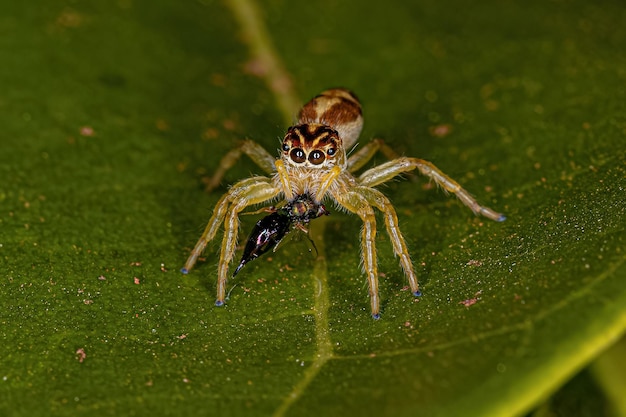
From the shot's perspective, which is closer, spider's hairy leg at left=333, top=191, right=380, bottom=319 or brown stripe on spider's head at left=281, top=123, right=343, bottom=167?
spider's hairy leg at left=333, top=191, right=380, bottom=319

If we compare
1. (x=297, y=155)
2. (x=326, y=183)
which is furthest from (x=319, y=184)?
(x=297, y=155)

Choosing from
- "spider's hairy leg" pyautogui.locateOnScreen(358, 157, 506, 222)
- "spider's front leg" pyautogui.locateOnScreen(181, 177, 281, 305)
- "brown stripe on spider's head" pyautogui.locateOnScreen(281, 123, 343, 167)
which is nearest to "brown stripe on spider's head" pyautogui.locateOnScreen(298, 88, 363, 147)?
"brown stripe on spider's head" pyautogui.locateOnScreen(281, 123, 343, 167)

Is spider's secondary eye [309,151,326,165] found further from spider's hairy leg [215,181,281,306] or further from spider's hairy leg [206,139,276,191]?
spider's hairy leg [206,139,276,191]

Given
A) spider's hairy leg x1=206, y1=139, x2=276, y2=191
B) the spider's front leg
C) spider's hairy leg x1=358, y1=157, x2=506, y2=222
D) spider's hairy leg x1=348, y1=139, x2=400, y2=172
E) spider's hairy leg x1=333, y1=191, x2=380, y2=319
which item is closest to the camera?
spider's hairy leg x1=333, y1=191, x2=380, y2=319

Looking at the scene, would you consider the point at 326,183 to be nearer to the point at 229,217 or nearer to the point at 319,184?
the point at 319,184

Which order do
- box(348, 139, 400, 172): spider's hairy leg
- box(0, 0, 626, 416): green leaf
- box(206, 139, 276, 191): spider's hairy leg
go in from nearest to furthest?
box(0, 0, 626, 416): green leaf → box(206, 139, 276, 191): spider's hairy leg → box(348, 139, 400, 172): spider's hairy leg

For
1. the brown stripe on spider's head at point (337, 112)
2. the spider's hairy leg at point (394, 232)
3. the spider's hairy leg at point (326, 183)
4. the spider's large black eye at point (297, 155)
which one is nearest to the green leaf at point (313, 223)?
the spider's hairy leg at point (394, 232)

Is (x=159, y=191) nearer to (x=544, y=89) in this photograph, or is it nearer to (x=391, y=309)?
(x=391, y=309)
